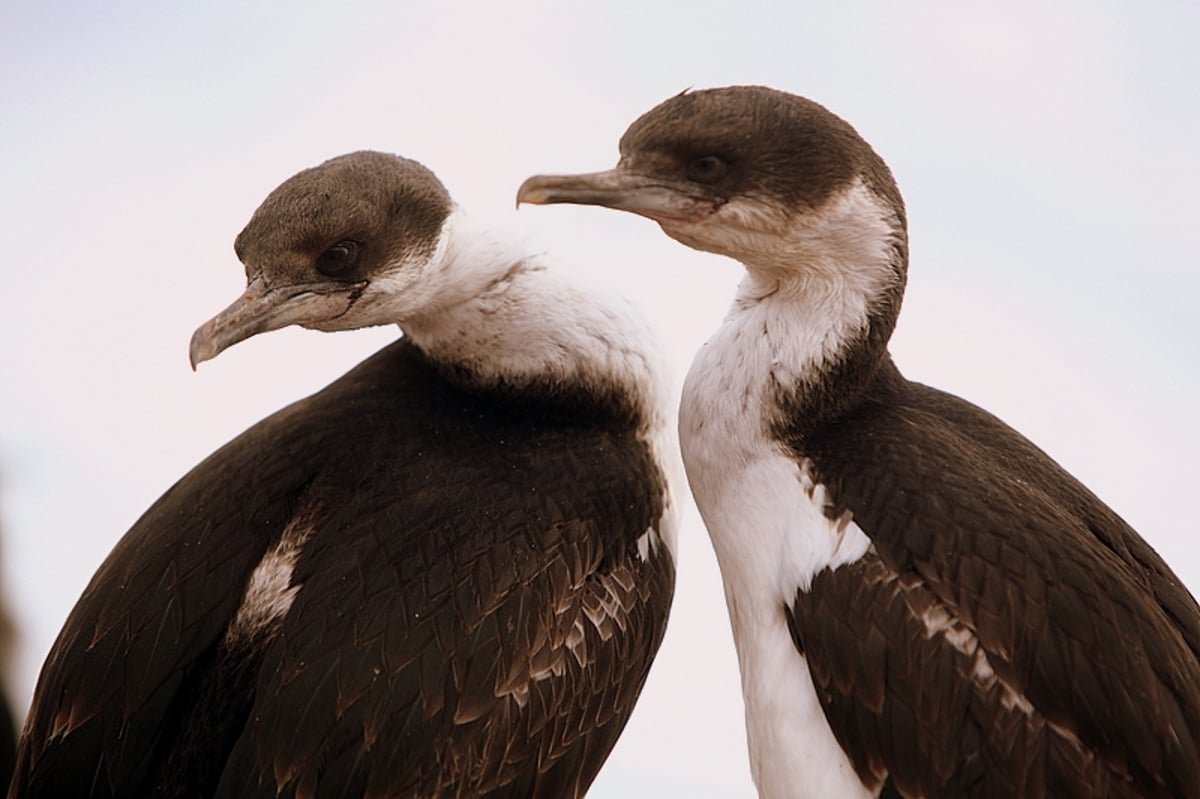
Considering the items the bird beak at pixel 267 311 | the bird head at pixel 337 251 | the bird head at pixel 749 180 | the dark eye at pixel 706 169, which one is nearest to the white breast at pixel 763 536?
the bird head at pixel 749 180

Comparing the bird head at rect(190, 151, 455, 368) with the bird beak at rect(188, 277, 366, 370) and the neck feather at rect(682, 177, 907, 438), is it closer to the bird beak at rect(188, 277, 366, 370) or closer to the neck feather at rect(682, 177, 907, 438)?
the bird beak at rect(188, 277, 366, 370)

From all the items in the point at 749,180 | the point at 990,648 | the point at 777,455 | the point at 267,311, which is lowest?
the point at 990,648

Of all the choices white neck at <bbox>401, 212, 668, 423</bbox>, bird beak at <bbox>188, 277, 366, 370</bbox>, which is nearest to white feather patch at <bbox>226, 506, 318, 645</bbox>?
bird beak at <bbox>188, 277, 366, 370</bbox>

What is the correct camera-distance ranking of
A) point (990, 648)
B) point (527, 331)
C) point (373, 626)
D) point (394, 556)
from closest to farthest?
point (990, 648) < point (373, 626) < point (394, 556) < point (527, 331)

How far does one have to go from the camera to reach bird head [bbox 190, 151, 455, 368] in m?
3.54

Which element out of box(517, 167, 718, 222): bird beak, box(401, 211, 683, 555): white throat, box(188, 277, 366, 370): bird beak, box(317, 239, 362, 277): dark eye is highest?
box(517, 167, 718, 222): bird beak

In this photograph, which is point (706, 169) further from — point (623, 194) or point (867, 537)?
point (867, 537)

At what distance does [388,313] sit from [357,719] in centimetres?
103

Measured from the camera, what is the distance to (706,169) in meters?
3.41

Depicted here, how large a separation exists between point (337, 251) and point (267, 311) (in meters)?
0.21

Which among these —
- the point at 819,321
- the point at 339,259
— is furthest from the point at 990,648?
the point at 339,259

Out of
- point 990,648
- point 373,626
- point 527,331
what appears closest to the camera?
point 990,648

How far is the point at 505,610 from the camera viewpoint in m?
3.38

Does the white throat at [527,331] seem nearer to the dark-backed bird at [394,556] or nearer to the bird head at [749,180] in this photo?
the dark-backed bird at [394,556]
